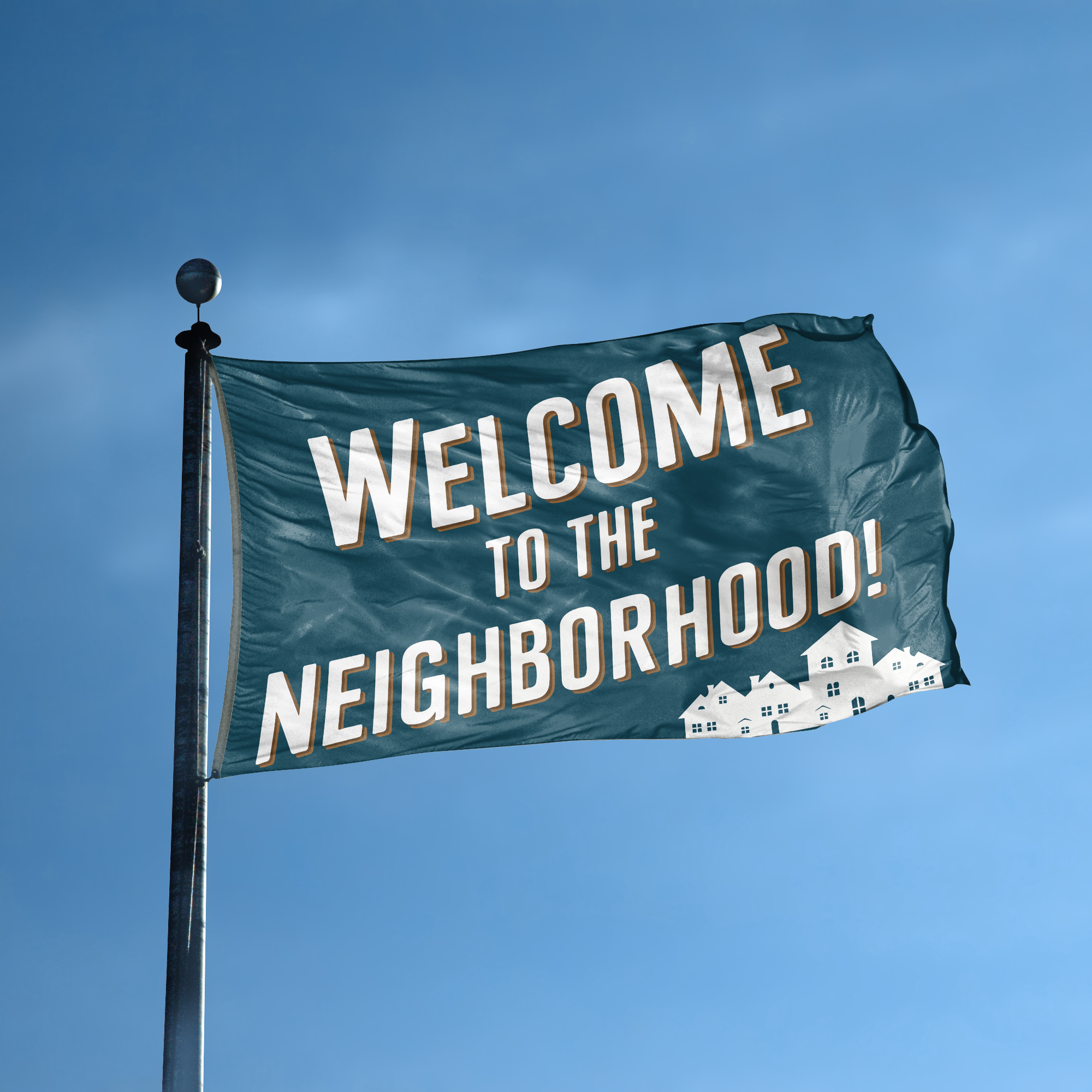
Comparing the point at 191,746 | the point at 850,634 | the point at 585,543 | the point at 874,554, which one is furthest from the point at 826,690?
the point at 191,746

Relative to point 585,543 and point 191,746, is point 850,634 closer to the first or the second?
point 585,543

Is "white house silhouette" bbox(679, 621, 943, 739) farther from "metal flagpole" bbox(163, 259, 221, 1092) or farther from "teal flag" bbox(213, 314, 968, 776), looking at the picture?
"metal flagpole" bbox(163, 259, 221, 1092)

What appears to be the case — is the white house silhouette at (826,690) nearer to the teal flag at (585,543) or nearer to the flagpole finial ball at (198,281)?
the teal flag at (585,543)

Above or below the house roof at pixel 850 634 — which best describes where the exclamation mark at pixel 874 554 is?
above

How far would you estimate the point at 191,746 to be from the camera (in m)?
11.0

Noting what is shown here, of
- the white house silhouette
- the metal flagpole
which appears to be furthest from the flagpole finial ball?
the white house silhouette

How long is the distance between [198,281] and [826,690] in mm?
6188

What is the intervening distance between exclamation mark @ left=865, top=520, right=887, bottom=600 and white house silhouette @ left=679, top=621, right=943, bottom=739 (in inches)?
15.5

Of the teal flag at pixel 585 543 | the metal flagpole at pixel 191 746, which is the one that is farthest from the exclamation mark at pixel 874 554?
the metal flagpole at pixel 191 746

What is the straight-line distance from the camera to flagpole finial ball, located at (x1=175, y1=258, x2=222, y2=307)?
506 inches

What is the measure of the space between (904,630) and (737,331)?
10.1 ft

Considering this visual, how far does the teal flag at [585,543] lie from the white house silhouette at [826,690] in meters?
0.02

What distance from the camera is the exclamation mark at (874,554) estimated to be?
45.0 feet

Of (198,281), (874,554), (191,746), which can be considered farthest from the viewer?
(874,554)
